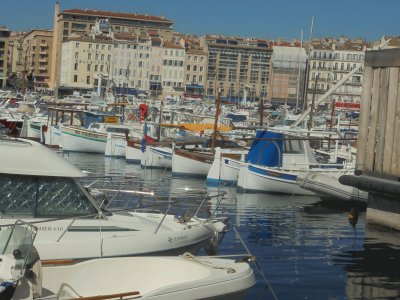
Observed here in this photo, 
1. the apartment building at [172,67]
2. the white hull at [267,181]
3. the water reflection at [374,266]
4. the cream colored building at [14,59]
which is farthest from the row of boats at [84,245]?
the cream colored building at [14,59]

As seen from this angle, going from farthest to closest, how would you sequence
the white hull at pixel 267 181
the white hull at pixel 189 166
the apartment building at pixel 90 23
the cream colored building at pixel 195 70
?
the apartment building at pixel 90 23 → the cream colored building at pixel 195 70 → the white hull at pixel 189 166 → the white hull at pixel 267 181

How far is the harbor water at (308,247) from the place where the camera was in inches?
585

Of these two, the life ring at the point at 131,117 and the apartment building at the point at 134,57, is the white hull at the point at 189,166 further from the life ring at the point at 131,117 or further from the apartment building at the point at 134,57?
the apartment building at the point at 134,57

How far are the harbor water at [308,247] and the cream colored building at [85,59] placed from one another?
127247 mm

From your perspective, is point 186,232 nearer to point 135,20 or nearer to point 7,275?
point 7,275

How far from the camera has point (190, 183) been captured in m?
35.8

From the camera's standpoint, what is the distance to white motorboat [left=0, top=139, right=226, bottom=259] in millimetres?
12570

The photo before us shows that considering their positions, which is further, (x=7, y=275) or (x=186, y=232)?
(x=186, y=232)

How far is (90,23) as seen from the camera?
591ft

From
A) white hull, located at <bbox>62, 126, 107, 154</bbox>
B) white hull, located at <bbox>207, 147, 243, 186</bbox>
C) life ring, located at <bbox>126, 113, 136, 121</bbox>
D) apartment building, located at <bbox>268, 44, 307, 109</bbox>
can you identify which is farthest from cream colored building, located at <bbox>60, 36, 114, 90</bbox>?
white hull, located at <bbox>207, 147, 243, 186</bbox>

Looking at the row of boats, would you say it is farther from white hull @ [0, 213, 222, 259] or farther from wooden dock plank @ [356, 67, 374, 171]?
wooden dock plank @ [356, 67, 374, 171]

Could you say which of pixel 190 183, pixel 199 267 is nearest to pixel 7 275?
pixel 199 267

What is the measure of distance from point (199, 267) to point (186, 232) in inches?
126

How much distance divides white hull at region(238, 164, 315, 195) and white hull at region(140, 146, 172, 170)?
35.5 ft
